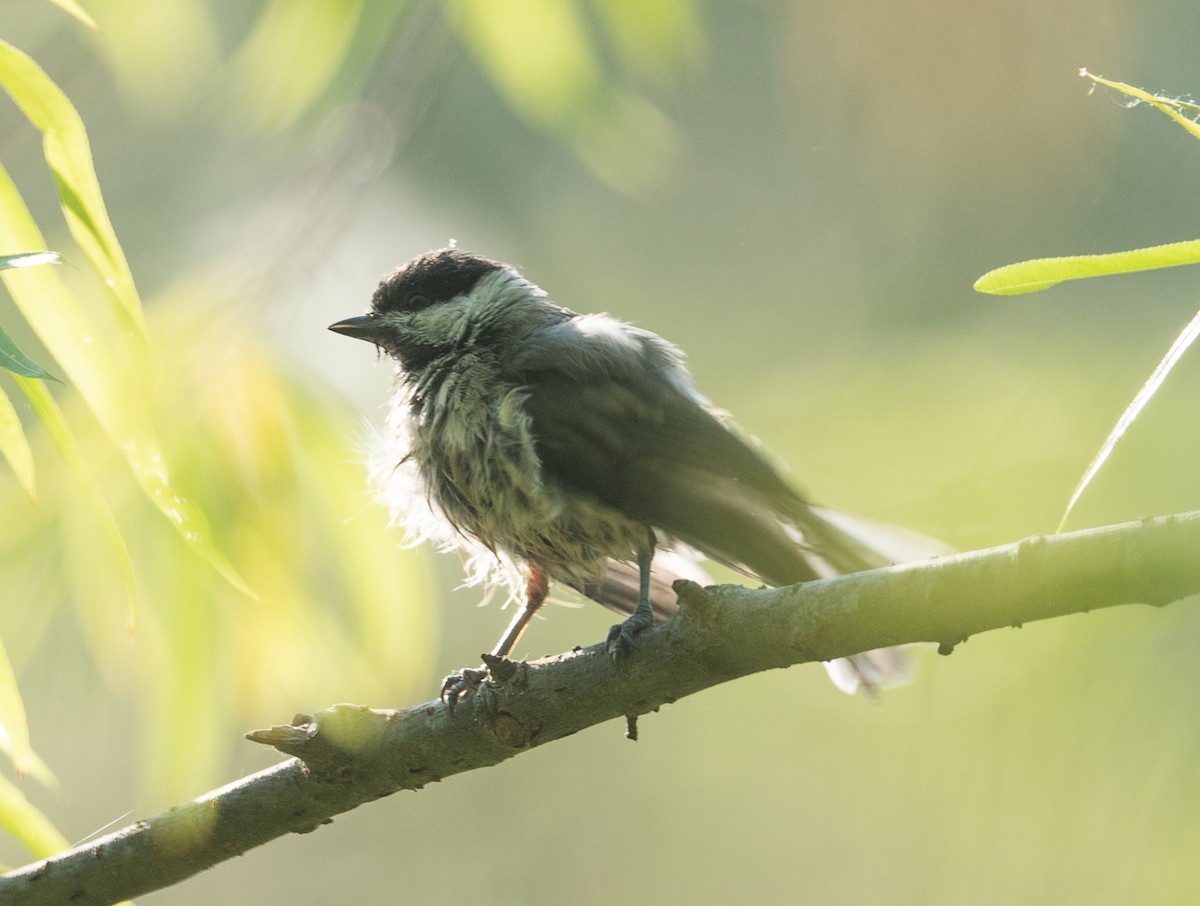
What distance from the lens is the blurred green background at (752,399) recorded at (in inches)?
58.9

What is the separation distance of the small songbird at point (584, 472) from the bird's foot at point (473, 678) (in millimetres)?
11

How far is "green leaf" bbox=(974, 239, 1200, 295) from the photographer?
1.04 metres

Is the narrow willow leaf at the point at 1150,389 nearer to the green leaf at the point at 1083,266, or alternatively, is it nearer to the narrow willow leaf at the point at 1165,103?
the green leaf at the point at 1083,266

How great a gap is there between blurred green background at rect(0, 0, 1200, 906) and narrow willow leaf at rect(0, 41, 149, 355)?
568mm

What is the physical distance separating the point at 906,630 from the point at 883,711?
3.82 feet

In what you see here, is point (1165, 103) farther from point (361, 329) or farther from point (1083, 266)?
point (361, 329)

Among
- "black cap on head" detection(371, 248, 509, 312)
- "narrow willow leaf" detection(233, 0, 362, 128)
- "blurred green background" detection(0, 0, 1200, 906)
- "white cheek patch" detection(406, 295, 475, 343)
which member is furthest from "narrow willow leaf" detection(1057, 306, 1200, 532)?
"black cap on head" detection(371, 248, 509, 312)

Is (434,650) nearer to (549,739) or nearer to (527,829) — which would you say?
(549,739)

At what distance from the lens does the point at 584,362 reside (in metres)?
2.49

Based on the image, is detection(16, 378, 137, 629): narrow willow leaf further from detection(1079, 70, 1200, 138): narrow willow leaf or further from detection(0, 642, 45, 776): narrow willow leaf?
detection(1079, 70, 1200, 138): narrow willow leaf

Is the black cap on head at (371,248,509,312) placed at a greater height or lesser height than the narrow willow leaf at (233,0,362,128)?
lesser

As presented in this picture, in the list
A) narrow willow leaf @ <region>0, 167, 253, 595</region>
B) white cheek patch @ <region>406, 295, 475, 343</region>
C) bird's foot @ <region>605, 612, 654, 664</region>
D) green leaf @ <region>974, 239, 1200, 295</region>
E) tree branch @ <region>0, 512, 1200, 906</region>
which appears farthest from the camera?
white cheek patch @ <region>406, 295, 475, 343</region>

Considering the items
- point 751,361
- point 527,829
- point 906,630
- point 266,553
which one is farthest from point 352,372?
point 527,829

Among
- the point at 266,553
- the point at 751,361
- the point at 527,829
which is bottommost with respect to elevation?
the point at 527,829
